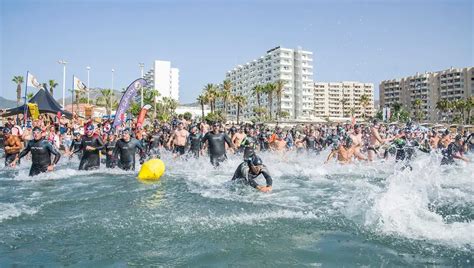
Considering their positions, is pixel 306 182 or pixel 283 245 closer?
pixel 283 245

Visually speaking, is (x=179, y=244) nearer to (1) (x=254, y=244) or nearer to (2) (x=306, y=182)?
(1) (x=254, y=244)

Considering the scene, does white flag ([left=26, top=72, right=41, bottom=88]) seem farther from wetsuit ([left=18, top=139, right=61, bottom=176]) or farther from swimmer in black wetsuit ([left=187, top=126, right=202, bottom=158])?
wetsuit ([left=18, top=139, right=61, bottom=176])

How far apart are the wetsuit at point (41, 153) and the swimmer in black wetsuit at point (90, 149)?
1.15m

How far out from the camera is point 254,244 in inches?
211

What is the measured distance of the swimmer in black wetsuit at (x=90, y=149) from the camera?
37.6ft

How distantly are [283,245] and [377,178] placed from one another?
24.9 ft

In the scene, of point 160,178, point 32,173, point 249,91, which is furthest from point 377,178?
point 249,91

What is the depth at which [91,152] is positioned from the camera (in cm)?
1170

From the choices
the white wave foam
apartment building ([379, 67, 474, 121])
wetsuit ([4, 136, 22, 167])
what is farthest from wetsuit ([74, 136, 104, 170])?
apartment building ([379, 67, 474, 121])

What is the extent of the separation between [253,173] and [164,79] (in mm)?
157576

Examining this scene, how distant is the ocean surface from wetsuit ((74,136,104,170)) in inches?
47.5

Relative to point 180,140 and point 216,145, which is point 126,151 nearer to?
point 216,145

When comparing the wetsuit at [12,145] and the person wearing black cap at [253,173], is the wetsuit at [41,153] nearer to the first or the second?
the wetsuit at [12,145]

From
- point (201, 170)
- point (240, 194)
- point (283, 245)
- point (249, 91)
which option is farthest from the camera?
point (249, 91)
